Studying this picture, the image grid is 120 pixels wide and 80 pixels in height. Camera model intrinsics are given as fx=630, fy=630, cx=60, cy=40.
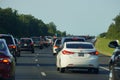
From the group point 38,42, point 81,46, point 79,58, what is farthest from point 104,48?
point 79,58

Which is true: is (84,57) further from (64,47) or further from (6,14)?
(6,14)

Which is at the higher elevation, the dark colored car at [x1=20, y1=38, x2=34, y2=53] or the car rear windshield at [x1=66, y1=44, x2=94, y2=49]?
the car rear windshield at [x1=66, y1=44, x2=94, y2=49]

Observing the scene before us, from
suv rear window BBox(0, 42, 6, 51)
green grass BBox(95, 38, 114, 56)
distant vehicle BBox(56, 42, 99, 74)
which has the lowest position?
green grass BBox(95, 38, 114, 56)

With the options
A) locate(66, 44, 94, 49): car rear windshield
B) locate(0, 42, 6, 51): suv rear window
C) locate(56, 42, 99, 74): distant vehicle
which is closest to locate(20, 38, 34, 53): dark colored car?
locate(66, 44, 94, 49): car rear windshield

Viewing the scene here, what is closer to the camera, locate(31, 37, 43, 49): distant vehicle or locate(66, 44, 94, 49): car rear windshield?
locate(66, 44, 94, 49): car rear windshield

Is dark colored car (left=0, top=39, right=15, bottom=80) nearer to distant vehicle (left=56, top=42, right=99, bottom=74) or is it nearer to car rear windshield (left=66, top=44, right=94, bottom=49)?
distant vehicle (left=56, top=42, right=99, bottom=74)

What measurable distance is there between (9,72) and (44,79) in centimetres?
667

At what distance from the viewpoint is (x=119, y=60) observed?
17.1 meters

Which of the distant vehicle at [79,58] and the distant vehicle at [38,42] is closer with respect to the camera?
the distant vehicle at [79,58]

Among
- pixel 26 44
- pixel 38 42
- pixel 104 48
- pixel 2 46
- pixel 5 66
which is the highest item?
pixel 2 46

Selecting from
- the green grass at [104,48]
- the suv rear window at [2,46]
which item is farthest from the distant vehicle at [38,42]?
the suv rear window at [2,46]

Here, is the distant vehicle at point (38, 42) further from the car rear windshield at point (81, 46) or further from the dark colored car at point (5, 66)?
the dark colored car at point (5, 66)

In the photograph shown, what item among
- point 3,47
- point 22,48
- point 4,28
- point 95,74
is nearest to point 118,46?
point 3,47

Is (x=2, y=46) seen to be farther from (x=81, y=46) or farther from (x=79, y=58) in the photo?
(x=81, y=46)
